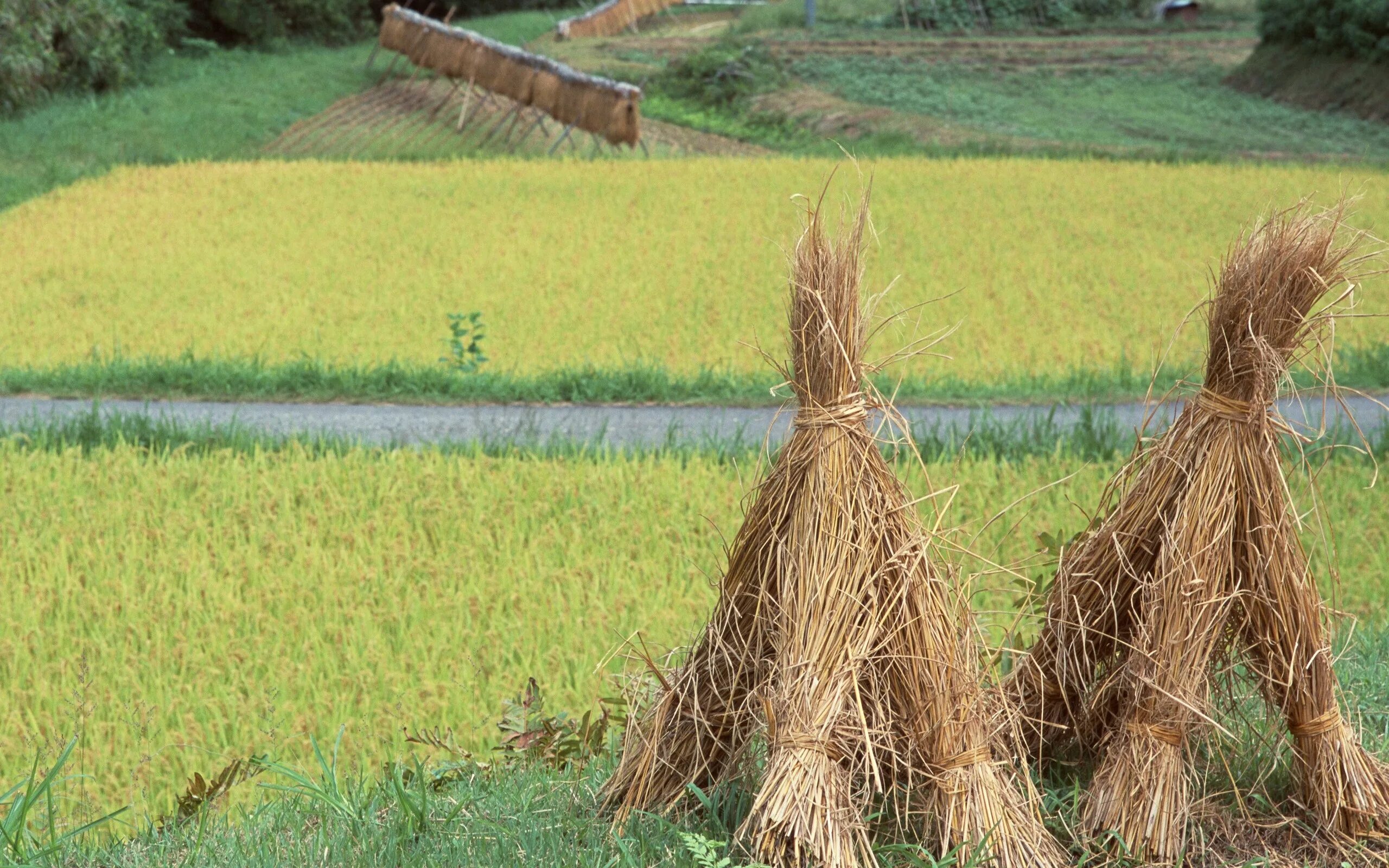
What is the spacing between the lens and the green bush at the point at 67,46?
1587 centimetres

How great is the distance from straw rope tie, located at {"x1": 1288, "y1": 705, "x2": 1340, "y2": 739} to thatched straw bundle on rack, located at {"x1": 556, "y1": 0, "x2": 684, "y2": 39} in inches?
944

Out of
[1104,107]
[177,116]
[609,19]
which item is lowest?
[177,116]

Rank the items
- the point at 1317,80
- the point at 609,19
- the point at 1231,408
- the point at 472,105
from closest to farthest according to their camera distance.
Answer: the point at 1231,408, the point at 472,105, the point at 1317,80, the point at 609,19

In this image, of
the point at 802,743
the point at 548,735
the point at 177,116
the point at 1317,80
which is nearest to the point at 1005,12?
the point at 1317,80

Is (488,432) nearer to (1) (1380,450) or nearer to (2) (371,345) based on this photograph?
(2) (371,345)

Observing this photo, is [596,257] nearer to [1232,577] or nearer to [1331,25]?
[1232,577]

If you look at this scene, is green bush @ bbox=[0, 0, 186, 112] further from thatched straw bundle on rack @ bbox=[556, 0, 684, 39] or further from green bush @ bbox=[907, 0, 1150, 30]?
green bush @ bbox=[907, 0, 1150, 30]

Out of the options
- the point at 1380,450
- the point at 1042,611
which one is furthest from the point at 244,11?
the point at 1042,611

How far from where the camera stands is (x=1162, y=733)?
2334 millimetres

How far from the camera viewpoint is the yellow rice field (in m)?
7.36

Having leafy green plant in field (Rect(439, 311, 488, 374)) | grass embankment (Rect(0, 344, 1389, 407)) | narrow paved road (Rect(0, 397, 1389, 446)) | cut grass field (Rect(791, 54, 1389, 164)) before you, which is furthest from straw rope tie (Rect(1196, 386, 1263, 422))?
cut grass field (Rect(791, 54, 1389, 164))

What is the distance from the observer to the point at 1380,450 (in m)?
5.54

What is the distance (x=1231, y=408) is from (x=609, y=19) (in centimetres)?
2686

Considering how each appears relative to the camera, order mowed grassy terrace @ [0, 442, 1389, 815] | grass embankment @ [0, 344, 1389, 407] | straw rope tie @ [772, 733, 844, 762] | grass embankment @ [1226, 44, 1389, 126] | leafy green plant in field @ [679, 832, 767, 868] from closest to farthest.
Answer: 1. leafy green plant in field @ [679, 832, 767, 868]
2. straw rope tie @ [772, 733, 844, 762]
3. mowed grassy terrace @ [0, 442, 1389, 815]
4. grass embankment @ [0, 344, 1389, 407]
5. grass embankment @ [1226, 44, 1389, 126]
